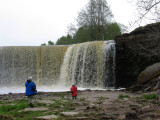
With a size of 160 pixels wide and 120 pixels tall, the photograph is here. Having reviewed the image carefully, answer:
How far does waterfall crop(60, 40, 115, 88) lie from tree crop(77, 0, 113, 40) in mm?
17015

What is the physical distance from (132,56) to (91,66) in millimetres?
4077

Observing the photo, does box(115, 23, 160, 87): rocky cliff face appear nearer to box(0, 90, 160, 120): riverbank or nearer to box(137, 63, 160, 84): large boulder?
box(137, 63, 160, 84): large boulder

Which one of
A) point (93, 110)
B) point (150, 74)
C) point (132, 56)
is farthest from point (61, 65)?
point (93, 110)

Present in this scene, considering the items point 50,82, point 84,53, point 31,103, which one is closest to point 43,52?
point 50,82

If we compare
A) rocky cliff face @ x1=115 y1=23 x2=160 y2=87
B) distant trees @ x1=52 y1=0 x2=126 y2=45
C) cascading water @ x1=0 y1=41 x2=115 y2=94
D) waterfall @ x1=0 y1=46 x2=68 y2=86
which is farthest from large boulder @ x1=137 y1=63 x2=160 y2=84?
distant trees @ x1=52 y1=0 x2=126 y2=45

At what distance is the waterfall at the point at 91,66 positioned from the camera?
2051 cm

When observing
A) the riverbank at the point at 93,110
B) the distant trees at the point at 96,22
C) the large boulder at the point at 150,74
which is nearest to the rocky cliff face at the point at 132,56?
the large boulder at the point at 150,74

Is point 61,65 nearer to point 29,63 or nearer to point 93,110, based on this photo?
point 29,63

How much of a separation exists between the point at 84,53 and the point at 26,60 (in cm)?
695

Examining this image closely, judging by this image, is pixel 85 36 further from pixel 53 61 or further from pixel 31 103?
pixel 31 103

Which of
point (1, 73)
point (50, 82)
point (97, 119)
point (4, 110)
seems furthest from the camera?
point (1, 73)

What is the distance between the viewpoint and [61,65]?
23.6m

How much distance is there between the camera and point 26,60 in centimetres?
2441

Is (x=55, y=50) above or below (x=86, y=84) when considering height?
above
